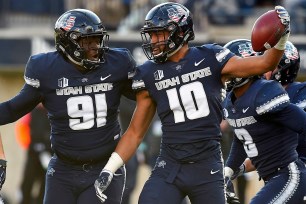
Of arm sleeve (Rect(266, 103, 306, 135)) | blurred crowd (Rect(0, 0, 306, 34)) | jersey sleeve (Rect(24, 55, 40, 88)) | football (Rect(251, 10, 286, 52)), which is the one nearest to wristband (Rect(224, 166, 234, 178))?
arm sleeve (Rect(266, 103, 306, 135))

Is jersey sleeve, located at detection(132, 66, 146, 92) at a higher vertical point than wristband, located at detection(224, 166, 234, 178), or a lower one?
higher

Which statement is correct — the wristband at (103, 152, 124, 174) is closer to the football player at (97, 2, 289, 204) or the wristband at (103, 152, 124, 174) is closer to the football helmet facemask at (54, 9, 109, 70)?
the football player at (97, 2, 289, 204)

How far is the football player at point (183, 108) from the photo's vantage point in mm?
5676

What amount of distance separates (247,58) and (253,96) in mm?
329

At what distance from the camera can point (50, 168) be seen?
598cm

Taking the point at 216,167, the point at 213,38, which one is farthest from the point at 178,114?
the point at 213,38

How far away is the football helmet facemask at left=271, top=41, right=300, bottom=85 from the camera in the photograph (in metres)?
6.36

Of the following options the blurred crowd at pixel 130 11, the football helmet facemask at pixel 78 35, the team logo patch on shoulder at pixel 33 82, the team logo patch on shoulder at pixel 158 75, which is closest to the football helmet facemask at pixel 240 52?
the team logo patch on shoulder at pixel 158 75

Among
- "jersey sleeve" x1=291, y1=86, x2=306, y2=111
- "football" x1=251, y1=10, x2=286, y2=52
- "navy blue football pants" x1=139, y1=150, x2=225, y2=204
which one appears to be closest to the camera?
"football" x1=251, y1=10, x2=286, y2=52

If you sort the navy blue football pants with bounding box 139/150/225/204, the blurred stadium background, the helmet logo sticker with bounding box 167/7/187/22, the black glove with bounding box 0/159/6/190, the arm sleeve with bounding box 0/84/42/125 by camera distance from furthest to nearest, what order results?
1. the blurred stadium background
2. the arm sleeve with bounding box 0/84/42/125
3. the helmet logo sticker with bounding box 167/7/187/22
4. the black glove with bounding box 0/159/6/190
5. the navy blue football pants with bounding box 139/150/225/204

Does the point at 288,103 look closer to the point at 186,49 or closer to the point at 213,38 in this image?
the point at 186,49

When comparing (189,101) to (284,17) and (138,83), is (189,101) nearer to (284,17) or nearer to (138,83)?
→ (138,83)

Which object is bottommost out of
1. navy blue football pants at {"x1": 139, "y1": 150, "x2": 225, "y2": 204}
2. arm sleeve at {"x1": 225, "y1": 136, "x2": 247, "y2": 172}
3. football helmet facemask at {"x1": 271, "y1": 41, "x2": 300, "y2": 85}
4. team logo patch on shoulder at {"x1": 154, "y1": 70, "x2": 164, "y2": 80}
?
arm sleeve at {"x1": 225, "y1": 136, "x2": 247, "y2": 172}

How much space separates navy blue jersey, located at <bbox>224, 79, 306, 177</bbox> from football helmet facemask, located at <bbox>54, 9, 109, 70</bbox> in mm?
964
